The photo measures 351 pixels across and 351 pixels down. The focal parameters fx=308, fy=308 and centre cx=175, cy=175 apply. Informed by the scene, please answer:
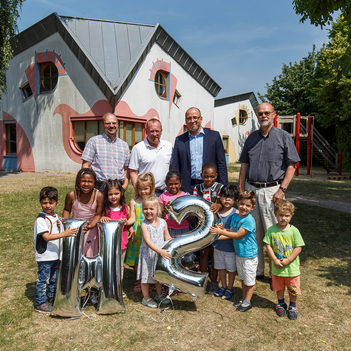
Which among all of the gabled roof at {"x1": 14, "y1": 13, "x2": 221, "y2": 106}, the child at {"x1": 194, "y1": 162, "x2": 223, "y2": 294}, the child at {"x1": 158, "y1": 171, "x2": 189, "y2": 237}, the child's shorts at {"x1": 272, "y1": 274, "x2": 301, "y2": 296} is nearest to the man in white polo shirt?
the child at {"x1": 158, "y1": 171, "x2": 189, "y2": 237}

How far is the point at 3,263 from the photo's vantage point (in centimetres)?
496

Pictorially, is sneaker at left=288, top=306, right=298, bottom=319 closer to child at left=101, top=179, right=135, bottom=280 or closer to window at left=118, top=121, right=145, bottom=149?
child at left=101, top=179, right=135, bottom=280

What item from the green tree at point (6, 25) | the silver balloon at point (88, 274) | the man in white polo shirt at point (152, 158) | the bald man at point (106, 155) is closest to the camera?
the silver balloon at point (88, 274)

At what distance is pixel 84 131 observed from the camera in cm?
1742

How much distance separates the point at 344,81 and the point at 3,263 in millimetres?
24199

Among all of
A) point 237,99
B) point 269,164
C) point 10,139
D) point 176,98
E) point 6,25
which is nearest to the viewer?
point 269,164

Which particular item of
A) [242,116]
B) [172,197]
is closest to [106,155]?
[172,197]

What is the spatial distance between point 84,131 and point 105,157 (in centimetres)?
1365

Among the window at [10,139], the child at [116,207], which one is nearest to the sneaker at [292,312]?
the child at [116,207]

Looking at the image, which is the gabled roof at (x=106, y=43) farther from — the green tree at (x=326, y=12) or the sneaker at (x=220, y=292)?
the sneaker at (x=220, y=292)

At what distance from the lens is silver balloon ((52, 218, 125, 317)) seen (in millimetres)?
3346

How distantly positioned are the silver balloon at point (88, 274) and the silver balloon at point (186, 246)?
50 centimetres

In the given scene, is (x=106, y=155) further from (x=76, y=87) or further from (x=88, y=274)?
(x=76, y=87)

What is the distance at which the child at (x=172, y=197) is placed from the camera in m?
4.05
